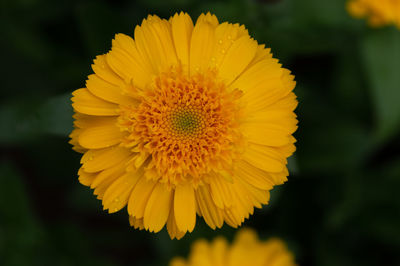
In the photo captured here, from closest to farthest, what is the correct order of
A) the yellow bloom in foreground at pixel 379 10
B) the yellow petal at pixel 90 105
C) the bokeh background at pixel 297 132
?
the yellow petal at pixel 90 105 < the yellow bloom in foreground at pixel 379 10 < the bokeh background at pixel 297 132

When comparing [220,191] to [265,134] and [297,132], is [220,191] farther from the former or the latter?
[297,132]

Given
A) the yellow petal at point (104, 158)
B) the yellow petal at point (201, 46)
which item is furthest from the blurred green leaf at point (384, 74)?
the yellow petal at point (104, 158)

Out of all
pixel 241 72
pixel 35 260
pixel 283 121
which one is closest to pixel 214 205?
pixel 283 121

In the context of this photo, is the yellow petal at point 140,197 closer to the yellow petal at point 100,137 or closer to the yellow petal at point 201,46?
the yellow petal at point 100,137

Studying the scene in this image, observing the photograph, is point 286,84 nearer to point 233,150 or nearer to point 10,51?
point 233,150

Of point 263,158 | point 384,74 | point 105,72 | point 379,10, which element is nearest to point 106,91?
point 105,72

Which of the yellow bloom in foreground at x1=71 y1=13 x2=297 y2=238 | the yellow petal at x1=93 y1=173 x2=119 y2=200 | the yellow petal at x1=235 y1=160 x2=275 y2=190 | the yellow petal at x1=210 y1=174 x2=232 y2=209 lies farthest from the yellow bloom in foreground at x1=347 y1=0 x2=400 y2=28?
the yellow petal at x1=93 y1=173 x2=119 y2=200
